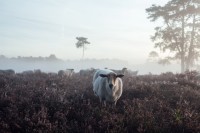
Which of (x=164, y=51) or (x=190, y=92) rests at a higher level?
(x=164, y=51)

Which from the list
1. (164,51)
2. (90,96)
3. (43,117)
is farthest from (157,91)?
(164,51)

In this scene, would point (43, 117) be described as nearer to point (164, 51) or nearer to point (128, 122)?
point (128, 122)

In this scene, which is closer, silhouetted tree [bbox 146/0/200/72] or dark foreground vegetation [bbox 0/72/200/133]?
dark foreground vegetation [bbox 0/72/200/133]

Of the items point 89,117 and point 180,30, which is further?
point 180,30

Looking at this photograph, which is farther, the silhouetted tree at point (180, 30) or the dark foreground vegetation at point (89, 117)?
the silhouetted tree at point (180, 30)

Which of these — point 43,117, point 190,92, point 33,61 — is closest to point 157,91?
point 190,92

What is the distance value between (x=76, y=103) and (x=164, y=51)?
30242 mm

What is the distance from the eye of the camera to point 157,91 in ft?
40.1

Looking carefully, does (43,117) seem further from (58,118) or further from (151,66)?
(151,66)

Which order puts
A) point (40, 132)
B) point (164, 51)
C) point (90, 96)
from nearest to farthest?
point (40, 132) → point (90, 96) → point (164, 51)

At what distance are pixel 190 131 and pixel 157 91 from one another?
5200 mm

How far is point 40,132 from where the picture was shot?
671cm

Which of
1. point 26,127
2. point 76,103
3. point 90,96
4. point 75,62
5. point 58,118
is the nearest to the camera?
point 26,127

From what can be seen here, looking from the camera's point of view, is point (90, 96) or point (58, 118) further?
point (90, 96)
